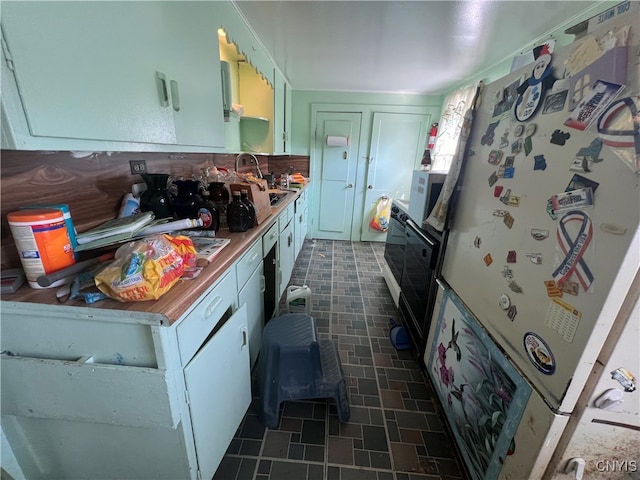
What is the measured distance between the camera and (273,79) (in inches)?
99.4

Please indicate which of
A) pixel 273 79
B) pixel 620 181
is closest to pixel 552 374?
pixel 620 181

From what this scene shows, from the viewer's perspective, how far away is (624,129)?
560mm

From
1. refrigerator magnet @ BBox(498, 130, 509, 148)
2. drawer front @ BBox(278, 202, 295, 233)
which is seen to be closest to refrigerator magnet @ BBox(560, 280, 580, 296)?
refrigerator magnet @ BBox(498, 130, 509, 148)

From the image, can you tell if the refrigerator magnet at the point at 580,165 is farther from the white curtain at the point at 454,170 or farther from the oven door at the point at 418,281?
the oven door at the point at 418,281

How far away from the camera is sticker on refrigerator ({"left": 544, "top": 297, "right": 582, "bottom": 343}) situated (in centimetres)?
65

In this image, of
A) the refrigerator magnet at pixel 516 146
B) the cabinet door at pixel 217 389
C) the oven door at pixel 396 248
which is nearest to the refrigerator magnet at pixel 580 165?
the refrigerator magnet at pixel 516 146

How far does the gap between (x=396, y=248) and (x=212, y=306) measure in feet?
5.89

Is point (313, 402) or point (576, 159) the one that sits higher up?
point (576, 159)

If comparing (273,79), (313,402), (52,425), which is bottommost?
(313,402)

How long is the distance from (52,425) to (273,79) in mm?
2794

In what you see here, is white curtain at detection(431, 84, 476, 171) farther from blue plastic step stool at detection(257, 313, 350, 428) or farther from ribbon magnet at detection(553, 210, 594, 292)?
blue plastic step stool at detection(257, 313, 350, 428)

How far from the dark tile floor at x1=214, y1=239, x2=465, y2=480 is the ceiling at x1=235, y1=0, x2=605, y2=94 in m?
2.14

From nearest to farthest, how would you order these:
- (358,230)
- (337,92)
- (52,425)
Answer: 1. (52,425)
2. (337,92)
3. (358,230)

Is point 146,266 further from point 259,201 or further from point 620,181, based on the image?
point 620,181
